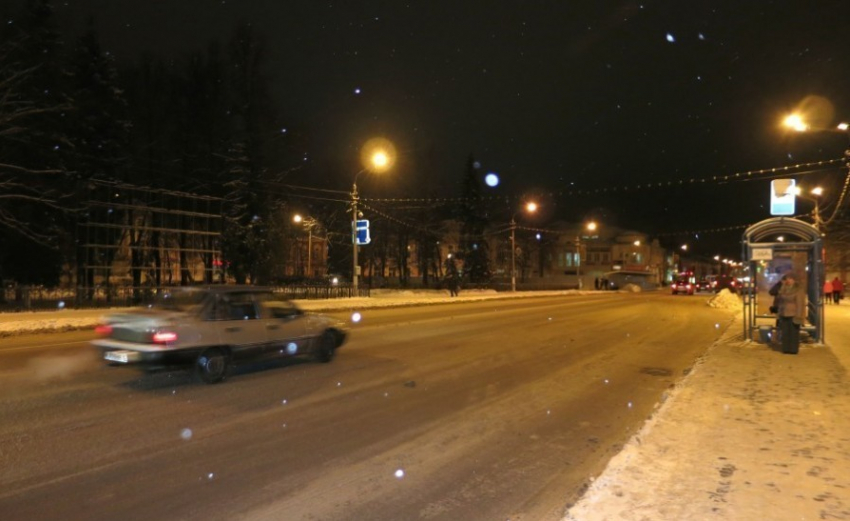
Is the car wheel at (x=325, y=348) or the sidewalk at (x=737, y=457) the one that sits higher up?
the car wheel at (x=325, y=348)

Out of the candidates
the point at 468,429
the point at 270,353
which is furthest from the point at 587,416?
the point at 270,353

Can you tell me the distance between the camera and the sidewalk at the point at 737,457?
4.39m

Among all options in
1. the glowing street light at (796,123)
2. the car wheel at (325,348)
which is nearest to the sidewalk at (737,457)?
the car wheel at (325,348)

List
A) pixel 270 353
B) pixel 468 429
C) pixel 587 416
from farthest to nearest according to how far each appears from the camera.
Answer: pixel 270 353 → pixel 587 416 → pixel 468 429

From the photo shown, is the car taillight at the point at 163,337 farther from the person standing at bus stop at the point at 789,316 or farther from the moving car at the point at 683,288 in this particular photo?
the moving car at the point at 683,288

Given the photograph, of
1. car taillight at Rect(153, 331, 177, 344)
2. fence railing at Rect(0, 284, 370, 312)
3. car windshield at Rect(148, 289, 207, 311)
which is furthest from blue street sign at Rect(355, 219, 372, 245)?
car taillight at Rect(153, 331, 177, 344)

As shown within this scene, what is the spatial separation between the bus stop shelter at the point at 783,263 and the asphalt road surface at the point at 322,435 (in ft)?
14.8

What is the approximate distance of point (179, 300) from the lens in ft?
31.2

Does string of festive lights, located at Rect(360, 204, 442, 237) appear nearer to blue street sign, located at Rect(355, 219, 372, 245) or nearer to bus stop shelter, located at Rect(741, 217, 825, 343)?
blue street sign, located at Rect(355, 219, 372, 245)

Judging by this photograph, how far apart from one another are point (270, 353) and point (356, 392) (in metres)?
2.19

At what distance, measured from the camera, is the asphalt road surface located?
4.75 m

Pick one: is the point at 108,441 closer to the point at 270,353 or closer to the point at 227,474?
the point at 227,474

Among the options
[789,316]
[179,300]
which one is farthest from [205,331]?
[789,316]

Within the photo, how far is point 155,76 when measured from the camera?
42.1 m
